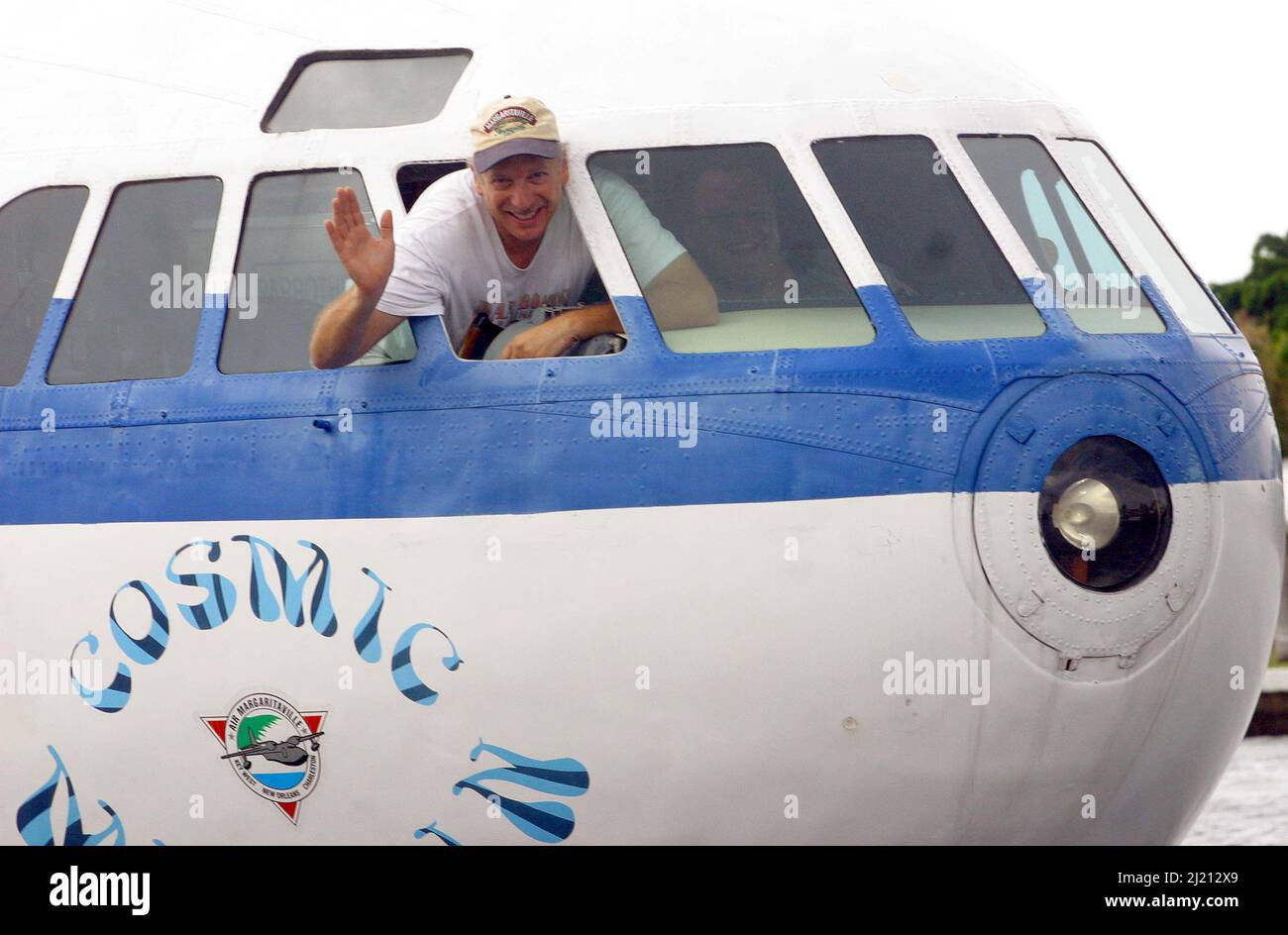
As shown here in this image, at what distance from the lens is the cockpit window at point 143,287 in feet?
23.8

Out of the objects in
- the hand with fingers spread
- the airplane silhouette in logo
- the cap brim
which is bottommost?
the airplane silhouette in logo

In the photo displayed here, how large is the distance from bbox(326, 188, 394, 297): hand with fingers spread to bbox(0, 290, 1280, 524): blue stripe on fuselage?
0.38 m

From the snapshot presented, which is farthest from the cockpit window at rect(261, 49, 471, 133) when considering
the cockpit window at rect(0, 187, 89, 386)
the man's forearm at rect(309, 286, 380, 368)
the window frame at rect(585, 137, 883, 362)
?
the cockpit window at rect(0, 187, 89, 386)

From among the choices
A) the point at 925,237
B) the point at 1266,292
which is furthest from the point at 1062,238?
the point at 1266,292

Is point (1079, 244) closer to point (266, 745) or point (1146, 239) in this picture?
point (1146, 239)

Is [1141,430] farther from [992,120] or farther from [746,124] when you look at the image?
[746,124]

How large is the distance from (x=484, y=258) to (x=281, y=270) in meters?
0.89

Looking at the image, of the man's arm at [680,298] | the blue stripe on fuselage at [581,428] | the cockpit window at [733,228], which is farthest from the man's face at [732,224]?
the blue stripe on fuselage at [581,428]

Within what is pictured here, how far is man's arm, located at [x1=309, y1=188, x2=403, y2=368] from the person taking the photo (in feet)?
21.2

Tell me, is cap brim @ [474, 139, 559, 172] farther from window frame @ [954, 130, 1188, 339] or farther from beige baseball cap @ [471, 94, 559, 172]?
window frame @ [954, 130, 1188, 339]

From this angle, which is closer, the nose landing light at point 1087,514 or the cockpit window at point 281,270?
the nose landing light at point 1087,514

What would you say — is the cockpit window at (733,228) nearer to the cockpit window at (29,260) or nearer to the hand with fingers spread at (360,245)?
the hand with fingers spread at (360,245)

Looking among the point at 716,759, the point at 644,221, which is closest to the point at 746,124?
the point at 644,221

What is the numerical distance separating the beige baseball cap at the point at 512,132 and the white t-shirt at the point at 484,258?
0.25 meters
